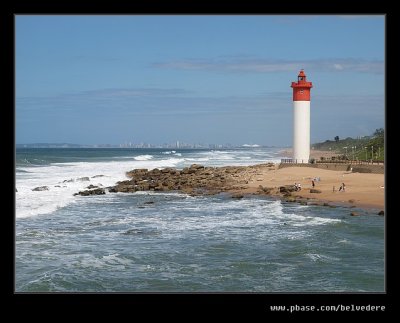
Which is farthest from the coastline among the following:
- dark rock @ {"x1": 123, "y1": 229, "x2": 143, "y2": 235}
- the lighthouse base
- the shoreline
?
dark rock @ {"x1": 123, "y1": 229, "x2": 143, "y2": 235}

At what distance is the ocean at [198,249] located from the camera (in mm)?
9055

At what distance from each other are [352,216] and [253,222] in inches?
120

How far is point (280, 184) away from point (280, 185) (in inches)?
15.0

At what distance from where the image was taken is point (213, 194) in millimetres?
23797

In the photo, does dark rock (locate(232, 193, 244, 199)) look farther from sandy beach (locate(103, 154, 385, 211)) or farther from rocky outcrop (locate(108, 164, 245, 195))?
rocky outcrop (locate(108, 164, 245, 195))

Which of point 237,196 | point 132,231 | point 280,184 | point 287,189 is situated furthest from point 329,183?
point 132,231

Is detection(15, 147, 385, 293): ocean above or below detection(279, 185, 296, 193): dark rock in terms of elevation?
below

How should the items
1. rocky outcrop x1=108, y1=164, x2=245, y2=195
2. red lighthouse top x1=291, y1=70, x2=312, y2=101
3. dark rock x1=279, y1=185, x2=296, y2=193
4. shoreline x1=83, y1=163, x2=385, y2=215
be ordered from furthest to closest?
1. red lighthouse top x1=291, y1=70, x2=312, y2=101
2. rocky outcrop x1=108, y1=164, x2=245, y2=195
3. dark rock x1=279, y1=185, x2=296, y2=193
4. shoreline x1=83, y1=163, x2=385, y2=215

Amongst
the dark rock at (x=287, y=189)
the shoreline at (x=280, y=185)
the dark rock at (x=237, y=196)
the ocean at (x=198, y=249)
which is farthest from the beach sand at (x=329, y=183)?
the ocean at (x=198, y=249)

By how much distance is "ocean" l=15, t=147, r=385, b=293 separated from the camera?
905cm
